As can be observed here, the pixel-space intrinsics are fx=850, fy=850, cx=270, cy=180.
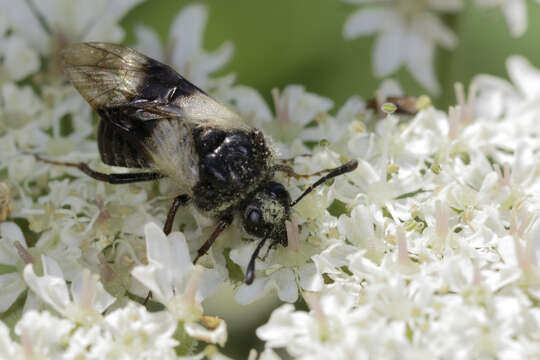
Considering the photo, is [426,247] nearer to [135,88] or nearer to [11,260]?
[135,88]

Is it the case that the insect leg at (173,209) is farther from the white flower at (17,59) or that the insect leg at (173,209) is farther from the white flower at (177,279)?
the white flower at (17,59)

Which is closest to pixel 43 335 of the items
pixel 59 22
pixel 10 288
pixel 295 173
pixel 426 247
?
pixel 10 288

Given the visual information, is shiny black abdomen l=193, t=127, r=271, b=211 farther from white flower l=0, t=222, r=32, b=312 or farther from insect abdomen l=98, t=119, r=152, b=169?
white flower l=0, t=222, r=32, b=312

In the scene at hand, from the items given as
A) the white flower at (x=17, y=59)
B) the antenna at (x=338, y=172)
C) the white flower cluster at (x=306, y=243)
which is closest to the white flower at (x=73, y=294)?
the white flower cluster at (x=306, y=243)

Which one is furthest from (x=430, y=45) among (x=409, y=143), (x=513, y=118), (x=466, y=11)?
→ (x=409, y=143)

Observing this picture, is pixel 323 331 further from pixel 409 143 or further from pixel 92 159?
pixel 92 159
